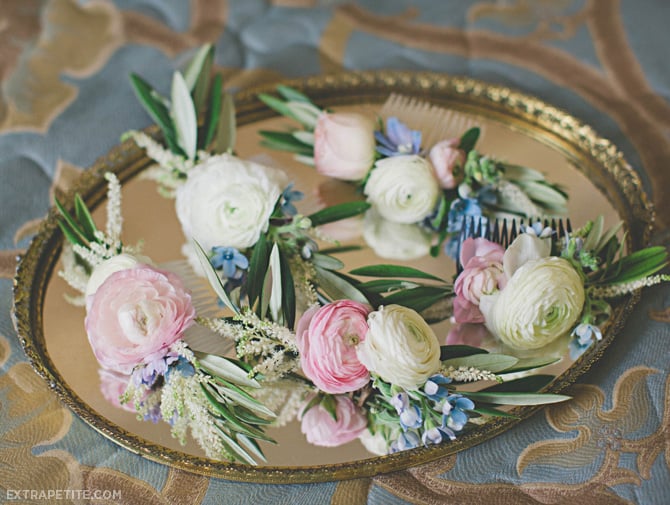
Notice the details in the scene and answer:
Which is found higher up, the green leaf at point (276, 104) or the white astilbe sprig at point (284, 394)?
the green leaf at point (276, 104)

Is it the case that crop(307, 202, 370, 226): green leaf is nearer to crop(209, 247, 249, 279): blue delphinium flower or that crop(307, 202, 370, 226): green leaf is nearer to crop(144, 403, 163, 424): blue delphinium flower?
crop(209, 247, 249, 279): blue delphinium flower

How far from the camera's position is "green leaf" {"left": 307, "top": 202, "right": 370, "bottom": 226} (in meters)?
0.83

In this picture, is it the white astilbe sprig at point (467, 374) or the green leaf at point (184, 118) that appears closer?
the white astilbe sprig at point (467, 374)

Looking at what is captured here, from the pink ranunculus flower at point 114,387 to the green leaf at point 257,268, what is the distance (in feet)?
0.47

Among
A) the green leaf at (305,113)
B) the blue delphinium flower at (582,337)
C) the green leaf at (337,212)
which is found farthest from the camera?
the green leaf at (305,113)

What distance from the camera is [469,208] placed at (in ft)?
2.77

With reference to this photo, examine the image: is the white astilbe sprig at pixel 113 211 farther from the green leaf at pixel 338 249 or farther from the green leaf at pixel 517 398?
the green leaf at pixel 517 398

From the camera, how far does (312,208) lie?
2.92 ft

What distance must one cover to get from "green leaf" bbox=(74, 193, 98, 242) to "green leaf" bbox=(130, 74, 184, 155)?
0.14m

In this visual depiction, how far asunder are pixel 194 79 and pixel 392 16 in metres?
0.40

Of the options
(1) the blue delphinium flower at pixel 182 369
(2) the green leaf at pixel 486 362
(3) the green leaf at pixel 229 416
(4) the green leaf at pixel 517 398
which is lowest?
(3) the green leaf at pixel 229 416

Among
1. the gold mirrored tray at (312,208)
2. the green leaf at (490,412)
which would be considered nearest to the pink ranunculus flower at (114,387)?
the gold mirrored tray at (312,208)

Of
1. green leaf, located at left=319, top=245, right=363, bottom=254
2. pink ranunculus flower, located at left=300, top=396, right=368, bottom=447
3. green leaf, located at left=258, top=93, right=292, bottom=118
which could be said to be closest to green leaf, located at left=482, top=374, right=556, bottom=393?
pink ranunculus flower, located at left=300, top=396, right=368, bottom=447

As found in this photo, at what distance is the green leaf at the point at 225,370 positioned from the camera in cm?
68
